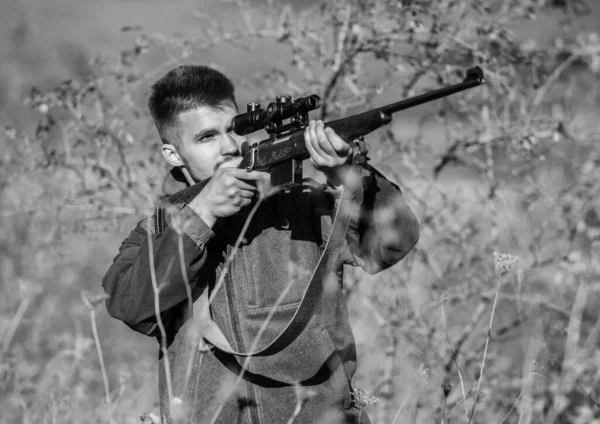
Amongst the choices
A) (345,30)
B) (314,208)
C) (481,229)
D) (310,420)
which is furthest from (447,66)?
(310,420)

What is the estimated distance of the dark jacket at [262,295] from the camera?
7.98ft

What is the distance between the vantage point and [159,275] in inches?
94.4

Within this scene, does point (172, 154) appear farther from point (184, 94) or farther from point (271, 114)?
point (271, 114)

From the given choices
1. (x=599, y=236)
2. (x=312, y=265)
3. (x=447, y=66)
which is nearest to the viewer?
(x=312, y=265)

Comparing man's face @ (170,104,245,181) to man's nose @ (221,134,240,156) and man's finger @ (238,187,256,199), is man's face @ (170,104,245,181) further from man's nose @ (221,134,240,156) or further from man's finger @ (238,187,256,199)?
man's finger @ (238,187,256,199)

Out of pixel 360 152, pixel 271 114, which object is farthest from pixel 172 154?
pixel 360 152

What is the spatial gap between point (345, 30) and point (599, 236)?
7.97ft

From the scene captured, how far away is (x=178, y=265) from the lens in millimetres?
A: 2402

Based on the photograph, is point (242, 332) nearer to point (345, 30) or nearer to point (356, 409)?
point (356, 409)

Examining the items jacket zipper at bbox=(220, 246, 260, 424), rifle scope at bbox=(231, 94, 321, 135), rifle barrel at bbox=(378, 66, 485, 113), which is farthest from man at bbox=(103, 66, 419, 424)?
rifle barrel at bbox=(378, 66, 485, 113)

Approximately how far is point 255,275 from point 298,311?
0.87ft

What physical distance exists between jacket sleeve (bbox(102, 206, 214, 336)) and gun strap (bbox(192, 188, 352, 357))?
10cm

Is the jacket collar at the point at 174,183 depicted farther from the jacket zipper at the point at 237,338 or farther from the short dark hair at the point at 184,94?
the jacket zipper at the point at 237,338

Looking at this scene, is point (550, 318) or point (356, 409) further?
point (550, 318)
